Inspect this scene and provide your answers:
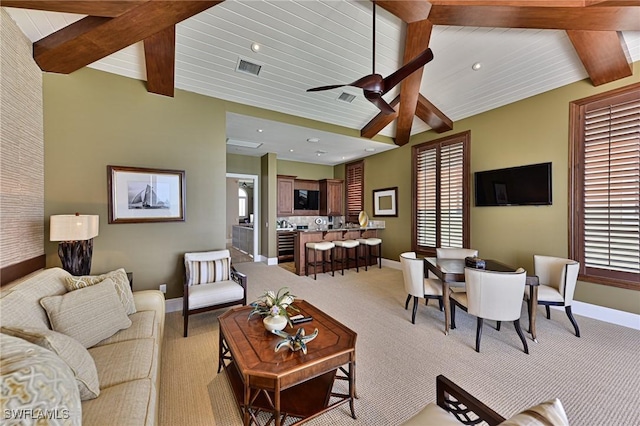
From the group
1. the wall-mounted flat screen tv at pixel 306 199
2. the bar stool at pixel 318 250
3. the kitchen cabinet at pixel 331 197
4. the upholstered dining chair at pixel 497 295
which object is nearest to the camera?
the upholstered dining chair at pixel 497 295

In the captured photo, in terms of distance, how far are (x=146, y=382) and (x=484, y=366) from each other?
8.87 ft

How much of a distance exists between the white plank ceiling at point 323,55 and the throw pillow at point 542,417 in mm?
3459

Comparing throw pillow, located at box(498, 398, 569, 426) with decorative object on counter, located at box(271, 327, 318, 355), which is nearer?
throw pillow, located at box(498, 398, 569, 426)

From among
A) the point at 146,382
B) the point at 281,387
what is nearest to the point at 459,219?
the point at 281,387

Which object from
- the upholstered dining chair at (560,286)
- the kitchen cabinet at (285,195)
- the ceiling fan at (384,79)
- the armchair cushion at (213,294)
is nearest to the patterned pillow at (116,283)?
the armchair cushion at (213,294)

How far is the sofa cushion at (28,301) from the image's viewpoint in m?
1.40

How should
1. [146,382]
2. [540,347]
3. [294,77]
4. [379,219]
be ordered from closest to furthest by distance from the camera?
1. [146,382]
2. [540,347]
3. [294,77]
4. [379,219]

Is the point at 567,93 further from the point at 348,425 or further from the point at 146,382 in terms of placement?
the point at 146,382

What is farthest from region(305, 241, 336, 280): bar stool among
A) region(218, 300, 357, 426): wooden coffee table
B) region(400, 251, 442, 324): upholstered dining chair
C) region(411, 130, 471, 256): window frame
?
region(218, 300, 357, 426): wooden coffee table

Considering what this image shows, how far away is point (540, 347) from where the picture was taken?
2551 mm

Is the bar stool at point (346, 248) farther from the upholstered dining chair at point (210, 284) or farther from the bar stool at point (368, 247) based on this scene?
the upholstered dining chair at point (210, 284)

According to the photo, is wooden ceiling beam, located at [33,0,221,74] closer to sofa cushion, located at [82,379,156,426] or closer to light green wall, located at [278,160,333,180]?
sofa cushion, located at [82,379,156,426]

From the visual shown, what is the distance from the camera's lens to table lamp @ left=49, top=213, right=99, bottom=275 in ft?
7.69

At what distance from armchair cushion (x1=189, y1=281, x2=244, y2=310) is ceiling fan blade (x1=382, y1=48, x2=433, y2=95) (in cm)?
292
